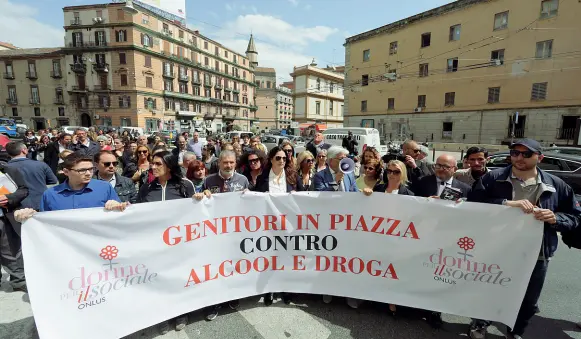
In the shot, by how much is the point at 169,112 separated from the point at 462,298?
4938 centimetres

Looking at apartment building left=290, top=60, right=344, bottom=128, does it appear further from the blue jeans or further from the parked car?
the blue jeans

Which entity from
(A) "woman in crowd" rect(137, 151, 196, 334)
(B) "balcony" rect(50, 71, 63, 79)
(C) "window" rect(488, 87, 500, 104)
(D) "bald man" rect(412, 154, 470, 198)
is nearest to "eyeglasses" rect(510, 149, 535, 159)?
(D) "bald man" rect(412, 154, 470, 198)

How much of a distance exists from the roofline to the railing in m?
13.1

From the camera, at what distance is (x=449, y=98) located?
90.3 ft

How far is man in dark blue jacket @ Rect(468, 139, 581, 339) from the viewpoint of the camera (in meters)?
2.35

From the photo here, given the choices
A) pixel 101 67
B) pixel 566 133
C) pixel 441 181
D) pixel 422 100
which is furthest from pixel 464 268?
pixel 101 67

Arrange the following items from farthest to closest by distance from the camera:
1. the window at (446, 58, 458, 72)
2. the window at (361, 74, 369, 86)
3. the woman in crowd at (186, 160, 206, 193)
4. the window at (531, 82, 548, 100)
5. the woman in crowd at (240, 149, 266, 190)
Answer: the window at (361, 74, 369, 86), the window at (446, 58, 458, 72), the window at (531, 82, 548, 100), the woman in crowd at (240, 149, 266, 190), the woman in crowd at (186, 160, 206, 193)

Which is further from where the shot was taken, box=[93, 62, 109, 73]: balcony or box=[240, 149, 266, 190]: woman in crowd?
box=[93, 62, 109, 73]: balcony

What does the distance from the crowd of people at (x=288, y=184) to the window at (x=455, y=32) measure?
29.0 metres

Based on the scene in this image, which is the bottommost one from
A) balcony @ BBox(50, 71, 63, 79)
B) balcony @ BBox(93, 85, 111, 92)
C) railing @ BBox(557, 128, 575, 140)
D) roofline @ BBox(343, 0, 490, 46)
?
railing @ BBox(557, 128, 575, 140)

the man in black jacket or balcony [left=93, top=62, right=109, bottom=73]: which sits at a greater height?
balcony [left=93, top=62, right=109, bottom=73]

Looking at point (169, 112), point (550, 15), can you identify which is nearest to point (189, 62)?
point (169, 112)

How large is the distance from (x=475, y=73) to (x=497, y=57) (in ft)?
6.47

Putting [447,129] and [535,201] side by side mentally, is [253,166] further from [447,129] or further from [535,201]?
[447,129]
